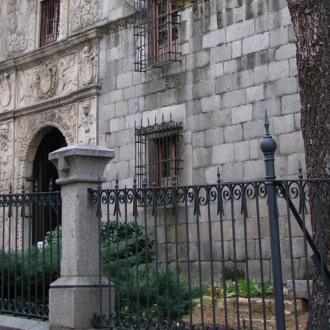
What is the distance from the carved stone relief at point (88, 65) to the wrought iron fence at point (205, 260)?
3.55m

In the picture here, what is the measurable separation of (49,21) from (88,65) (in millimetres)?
2509

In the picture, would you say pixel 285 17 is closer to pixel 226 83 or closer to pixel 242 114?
pixel 226 83

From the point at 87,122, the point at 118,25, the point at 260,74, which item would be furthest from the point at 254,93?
the point at 87,122

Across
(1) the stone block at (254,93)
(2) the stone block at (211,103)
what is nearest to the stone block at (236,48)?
(1) the stone block at (254,93)

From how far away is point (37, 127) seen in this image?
16297 mm

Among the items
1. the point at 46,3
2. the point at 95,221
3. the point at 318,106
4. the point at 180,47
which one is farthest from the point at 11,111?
the point at 318,106

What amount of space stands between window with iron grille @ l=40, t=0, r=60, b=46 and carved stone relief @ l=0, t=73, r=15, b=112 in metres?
1.28

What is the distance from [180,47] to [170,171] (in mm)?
→ 2428

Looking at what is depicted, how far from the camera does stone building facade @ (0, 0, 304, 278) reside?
11836 millimetres

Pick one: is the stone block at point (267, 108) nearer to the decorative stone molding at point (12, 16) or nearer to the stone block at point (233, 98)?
the stone block at point (233, 98)

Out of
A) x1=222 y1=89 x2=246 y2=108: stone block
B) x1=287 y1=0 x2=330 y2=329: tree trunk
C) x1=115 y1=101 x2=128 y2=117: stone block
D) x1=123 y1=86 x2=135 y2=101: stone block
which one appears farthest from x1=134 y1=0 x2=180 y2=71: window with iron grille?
x1=287 y1=0 x2=330 y2=329: tree trunk

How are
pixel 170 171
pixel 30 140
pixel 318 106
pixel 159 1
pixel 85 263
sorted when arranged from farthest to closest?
pixel 30 140, pixel 159 1, pixel 170 171, pixel 85 263, pixel 318 106

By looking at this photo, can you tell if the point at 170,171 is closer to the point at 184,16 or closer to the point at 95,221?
the point at 184,16

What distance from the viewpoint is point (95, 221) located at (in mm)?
7148
